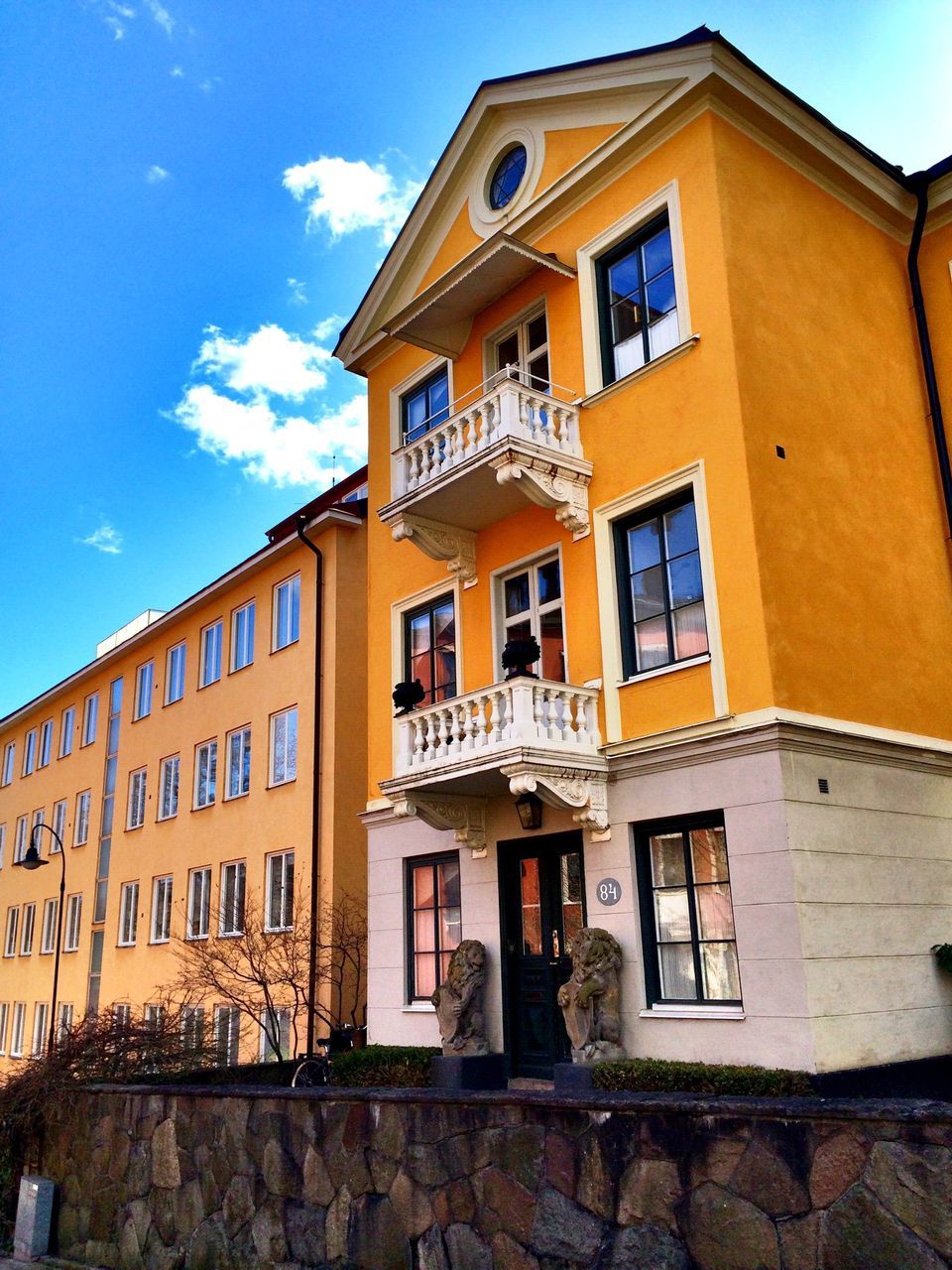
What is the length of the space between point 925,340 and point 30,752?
34.5 m

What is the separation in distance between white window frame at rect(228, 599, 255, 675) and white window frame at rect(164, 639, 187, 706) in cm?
269

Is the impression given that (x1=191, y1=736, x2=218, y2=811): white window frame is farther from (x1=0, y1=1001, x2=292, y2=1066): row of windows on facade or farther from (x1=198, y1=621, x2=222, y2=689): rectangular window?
(x1=0, y1=1001, x2=292, y2=1066): row of windows on facade

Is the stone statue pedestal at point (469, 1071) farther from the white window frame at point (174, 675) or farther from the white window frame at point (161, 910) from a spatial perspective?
the white window frame at point (174, 675)

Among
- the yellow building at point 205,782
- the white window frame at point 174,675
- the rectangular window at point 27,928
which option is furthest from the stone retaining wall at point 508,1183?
the rectangular window at point 27,928

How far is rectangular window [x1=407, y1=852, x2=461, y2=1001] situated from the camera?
1455 cm

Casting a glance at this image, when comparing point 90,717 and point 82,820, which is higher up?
point 90,717

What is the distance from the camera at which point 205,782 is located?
26.9 metres

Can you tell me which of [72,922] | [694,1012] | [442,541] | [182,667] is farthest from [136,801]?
[694,1012]

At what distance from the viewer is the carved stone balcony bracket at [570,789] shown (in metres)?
11.8

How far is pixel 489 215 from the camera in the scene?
15.8 metres

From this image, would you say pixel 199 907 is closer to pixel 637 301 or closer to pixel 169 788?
pixel 169 788

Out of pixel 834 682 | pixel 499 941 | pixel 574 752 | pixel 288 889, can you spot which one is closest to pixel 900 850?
pixel 834 682

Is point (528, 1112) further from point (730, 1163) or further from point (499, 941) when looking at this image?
point (499, 941)

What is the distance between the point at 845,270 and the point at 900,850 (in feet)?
22.6
